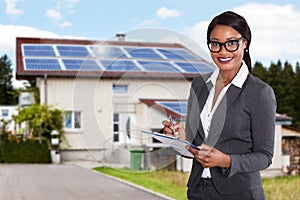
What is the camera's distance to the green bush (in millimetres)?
20500

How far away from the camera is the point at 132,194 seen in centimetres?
1112

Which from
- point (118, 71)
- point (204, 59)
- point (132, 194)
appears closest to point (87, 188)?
point (132, 194)

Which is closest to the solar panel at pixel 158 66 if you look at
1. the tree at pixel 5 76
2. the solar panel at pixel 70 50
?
the solar panel at pixel 70 50

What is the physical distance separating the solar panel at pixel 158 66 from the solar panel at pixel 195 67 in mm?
95

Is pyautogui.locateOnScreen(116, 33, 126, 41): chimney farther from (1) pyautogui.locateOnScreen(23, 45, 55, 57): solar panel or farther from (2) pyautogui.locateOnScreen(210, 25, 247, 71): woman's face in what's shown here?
(1) pyautogui.locateOnScreen(23, 45, 55, 57): solar panel

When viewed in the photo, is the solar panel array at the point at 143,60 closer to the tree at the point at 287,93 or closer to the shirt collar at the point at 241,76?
the shirt collar at the point at 241,76

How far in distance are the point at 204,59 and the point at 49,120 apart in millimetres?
19092

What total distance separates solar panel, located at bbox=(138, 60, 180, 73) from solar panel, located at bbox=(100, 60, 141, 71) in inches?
2.1

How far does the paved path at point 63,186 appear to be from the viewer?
1091cm

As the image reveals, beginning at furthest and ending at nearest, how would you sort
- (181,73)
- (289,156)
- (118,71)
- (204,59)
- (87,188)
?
(289,156)
(87,188)
(118,71)
(181,73)
(204,59)

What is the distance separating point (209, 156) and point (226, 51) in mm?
432

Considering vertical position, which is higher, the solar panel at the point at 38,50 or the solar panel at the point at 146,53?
the solar panel at the point at 38,50

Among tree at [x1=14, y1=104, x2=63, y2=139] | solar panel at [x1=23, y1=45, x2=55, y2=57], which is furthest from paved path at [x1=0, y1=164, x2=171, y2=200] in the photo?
solar panel at [x1=23, y1=45, x2=55, y2=57]

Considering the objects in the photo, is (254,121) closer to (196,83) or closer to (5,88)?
(196,83)
